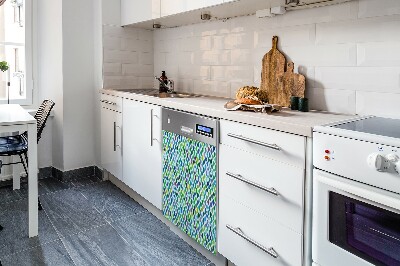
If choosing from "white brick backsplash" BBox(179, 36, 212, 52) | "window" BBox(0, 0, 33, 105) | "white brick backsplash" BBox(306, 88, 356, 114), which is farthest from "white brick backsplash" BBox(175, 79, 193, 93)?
"window" BBox(0, 0, 33, 105)

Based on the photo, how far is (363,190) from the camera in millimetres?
1282

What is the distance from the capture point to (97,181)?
373cm

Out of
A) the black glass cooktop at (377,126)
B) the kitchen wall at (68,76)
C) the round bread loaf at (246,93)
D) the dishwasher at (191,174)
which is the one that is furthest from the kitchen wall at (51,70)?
the black glass cooktop at (377,126)

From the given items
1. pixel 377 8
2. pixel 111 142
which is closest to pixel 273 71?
pixel 377 8

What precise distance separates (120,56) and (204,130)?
1966 millimetres

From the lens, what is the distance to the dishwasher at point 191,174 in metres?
2.09

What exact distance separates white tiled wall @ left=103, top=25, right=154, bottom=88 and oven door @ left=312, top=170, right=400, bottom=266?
2.70 m

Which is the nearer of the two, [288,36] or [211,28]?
[288,36]

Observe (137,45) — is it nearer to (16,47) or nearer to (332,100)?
(16,47)

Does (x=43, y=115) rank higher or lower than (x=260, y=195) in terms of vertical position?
higher

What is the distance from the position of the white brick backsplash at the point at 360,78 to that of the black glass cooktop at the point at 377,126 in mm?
181

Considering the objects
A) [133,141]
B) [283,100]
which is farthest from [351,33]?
[133,141]

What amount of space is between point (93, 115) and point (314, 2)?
2556mm

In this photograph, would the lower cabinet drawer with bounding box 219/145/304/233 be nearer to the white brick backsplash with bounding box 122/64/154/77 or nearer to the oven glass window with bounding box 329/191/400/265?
the oven glass window with bounding box 329/191/400/265
